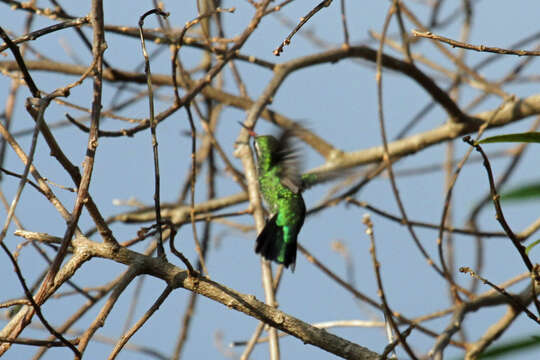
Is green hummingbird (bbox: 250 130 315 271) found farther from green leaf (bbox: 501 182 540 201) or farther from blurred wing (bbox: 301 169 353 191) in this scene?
green leaf (bbox: 501 182 540 201)

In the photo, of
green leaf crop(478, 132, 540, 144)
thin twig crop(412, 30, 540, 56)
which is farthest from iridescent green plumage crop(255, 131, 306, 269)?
green leaf crop(478, 132, 540, 144)

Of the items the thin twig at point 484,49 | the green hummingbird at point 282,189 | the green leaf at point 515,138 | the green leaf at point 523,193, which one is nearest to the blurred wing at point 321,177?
the green hummingbird at point 282,189

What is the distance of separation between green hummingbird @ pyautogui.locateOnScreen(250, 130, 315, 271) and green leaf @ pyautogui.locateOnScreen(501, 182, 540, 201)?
1649mm

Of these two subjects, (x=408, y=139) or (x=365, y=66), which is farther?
(x=365, y=66)

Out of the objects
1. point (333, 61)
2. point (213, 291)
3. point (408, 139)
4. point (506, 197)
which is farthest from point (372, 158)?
point (506, 197)

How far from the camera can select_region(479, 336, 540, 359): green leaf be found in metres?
0.94

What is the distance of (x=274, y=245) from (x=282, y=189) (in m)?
0.34

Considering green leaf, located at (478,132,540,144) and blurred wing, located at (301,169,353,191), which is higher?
blurred wing, located at (301,169,353,191)

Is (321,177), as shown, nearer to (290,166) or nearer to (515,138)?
(290,166)

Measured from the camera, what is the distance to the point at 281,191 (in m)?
2.92

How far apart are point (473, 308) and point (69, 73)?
6.77ft

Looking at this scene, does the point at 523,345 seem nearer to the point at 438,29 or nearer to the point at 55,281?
the point at 55,281

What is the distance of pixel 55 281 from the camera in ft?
4.49

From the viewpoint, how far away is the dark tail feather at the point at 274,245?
2549 millimetres
